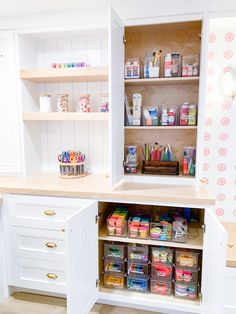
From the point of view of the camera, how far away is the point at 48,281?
1791 mm

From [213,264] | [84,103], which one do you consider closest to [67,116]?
[84,103]

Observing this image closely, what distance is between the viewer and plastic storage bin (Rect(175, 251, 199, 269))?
168 cm

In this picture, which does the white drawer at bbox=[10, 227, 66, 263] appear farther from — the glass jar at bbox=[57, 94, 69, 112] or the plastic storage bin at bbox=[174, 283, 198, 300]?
the glass jar at bbox=[57, 94, 69, 112]

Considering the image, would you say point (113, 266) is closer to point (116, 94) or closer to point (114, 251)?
point (114, 251)

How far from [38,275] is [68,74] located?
1.52m

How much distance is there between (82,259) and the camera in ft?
4.82

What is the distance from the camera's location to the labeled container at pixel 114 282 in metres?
1.81

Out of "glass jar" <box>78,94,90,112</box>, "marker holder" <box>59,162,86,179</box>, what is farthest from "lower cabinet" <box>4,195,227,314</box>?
"glass jar" <box>78,94,90,112</box>

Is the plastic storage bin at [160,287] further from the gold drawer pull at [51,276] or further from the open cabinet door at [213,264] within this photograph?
the gold drawer pull at [51,276]

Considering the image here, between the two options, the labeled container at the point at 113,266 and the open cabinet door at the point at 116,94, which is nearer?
the open cabinet door at the point at 116,94

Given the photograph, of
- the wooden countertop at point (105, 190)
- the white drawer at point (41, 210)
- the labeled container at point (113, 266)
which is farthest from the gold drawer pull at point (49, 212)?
the labeled container at point (113, 266)

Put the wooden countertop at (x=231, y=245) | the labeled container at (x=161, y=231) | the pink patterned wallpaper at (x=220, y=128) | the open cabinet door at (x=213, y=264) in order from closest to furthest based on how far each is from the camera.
A: 1. the open cabinet door at (x=213, y=264)
2. the wooden countertop at (x=231, y=245)
3. the labeled container at (x=161, y=231)
4. the pink patterned wallpaper at (x=220, y=128)

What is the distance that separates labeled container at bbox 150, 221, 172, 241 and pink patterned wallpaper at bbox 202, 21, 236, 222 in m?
0.81

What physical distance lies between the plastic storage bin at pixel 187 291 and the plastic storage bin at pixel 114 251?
434mm
